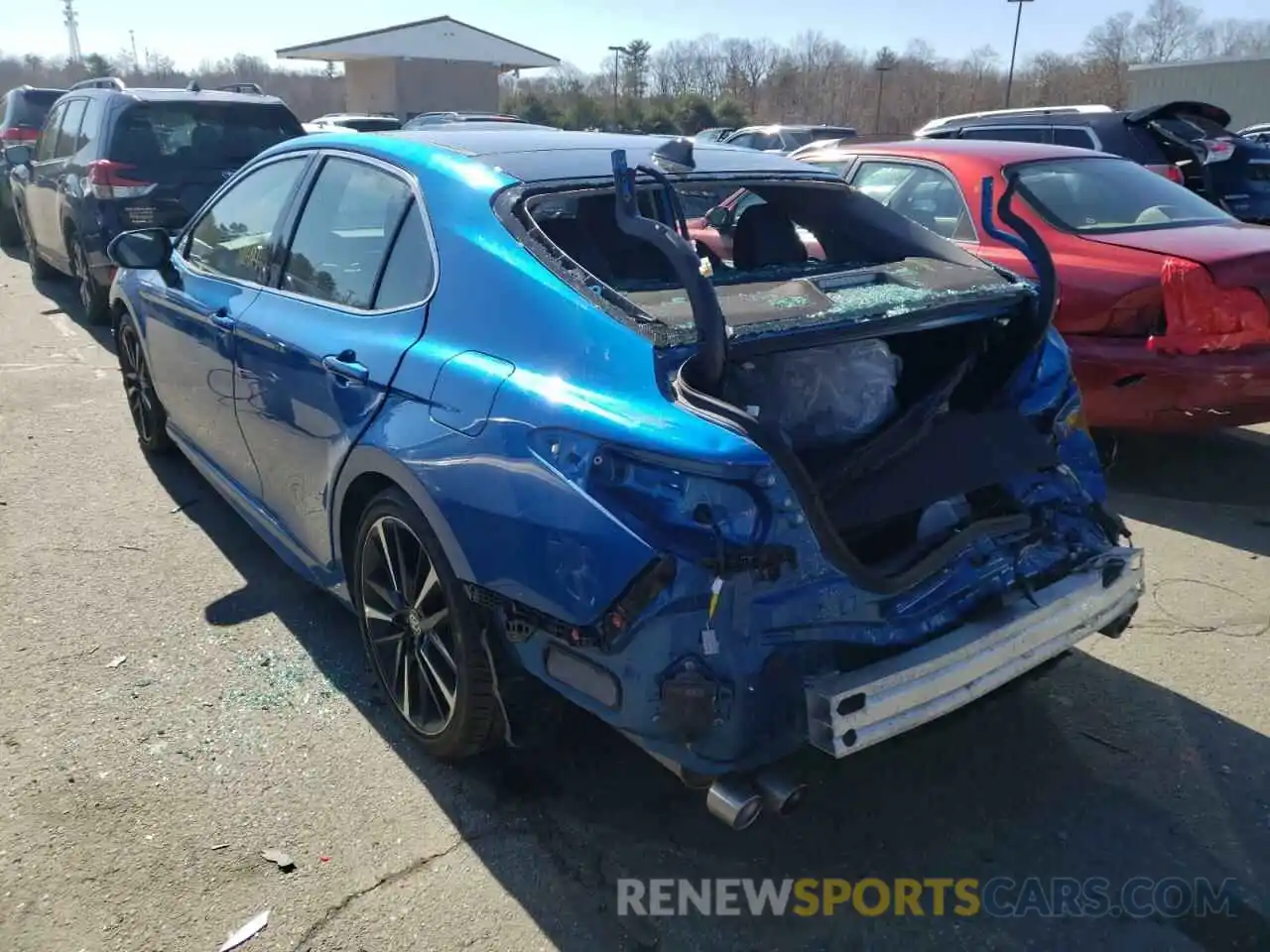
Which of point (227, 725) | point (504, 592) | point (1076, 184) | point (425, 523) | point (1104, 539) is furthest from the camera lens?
point (1076, 184)

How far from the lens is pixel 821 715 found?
88.1 inches

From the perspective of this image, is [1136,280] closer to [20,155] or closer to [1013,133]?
[1013,133]

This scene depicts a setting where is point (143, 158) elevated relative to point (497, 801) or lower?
elevated

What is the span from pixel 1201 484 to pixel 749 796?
409 cm

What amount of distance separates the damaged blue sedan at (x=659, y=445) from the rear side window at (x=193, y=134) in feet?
15.4

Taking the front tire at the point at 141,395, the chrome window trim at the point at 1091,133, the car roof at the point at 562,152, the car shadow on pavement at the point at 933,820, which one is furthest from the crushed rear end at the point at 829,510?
the chrome window trim at the point at 1091,133

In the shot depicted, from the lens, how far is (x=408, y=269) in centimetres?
301

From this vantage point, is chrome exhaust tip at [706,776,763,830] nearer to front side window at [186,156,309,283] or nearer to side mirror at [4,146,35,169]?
front side window at [186,156,309,283]

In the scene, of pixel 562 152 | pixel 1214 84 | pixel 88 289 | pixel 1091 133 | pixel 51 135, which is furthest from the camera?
pixel 1214 84

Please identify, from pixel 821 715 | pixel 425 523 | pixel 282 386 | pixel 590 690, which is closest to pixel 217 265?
pixel 282 386

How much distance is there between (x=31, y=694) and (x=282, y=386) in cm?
128

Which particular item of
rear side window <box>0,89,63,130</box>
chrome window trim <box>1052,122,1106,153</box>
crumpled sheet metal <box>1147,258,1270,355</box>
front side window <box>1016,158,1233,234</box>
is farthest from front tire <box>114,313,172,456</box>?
rear side window <box>0,89,63,130</box>

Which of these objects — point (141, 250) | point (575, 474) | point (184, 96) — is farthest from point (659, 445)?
point (184, 96)

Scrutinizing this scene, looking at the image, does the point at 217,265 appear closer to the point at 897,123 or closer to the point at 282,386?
the point at 282,386
